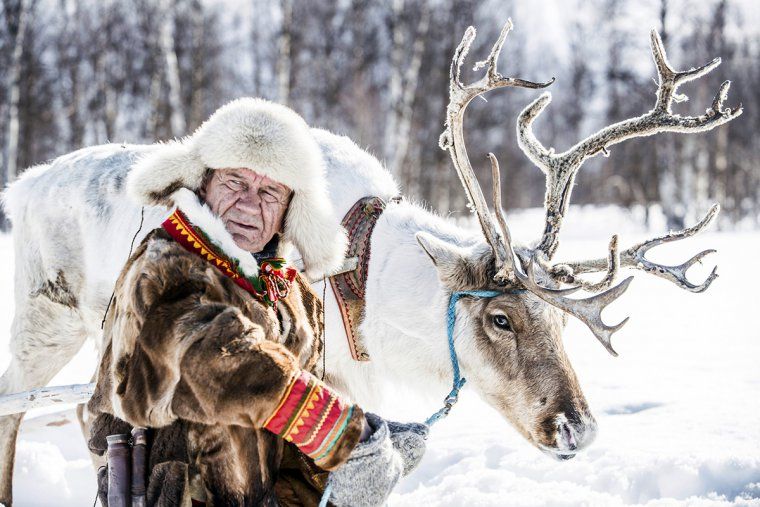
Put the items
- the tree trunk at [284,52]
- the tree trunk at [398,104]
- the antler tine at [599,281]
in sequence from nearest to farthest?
1. the antler tine at [599,281]
2. the tree trunk at [398,104]
3. the tree trunk at [284,52]

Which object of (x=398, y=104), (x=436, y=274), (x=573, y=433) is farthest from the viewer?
(x=398, y=104)

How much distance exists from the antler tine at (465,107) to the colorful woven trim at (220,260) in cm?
104

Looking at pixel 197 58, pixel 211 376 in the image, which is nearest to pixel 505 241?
pixel 211 376

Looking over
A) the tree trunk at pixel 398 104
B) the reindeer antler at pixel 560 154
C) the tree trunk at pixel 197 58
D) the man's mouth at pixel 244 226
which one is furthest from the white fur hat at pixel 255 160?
the tree trunk at pixel 197 58

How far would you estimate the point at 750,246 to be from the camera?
10.4m

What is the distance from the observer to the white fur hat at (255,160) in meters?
1.92

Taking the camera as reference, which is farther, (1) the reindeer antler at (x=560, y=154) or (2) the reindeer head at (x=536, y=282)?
(1) the reindeer antler at (x=560, y=154)

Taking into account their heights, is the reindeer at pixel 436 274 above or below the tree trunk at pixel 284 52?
below

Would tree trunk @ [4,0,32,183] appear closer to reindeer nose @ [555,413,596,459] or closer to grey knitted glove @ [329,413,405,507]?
reindeer nose @ [555,413,596,459]

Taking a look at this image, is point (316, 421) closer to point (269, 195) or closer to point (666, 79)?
point (269, 195)

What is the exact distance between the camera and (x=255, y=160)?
192 cm

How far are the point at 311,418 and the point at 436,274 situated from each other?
145 cm

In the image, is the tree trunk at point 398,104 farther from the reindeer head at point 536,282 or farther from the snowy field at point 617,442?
the reindeer head at point 536,282

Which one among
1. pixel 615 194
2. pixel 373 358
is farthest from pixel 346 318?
pixel 615 194
